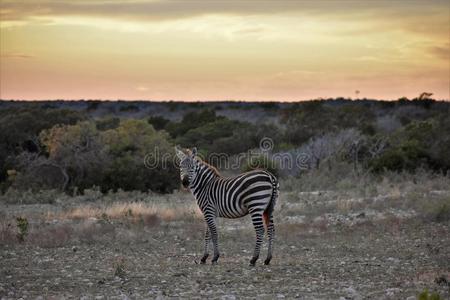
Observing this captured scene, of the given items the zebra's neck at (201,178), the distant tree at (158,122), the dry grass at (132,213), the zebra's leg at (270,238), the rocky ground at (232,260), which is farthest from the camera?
the distant tree at (158,122)

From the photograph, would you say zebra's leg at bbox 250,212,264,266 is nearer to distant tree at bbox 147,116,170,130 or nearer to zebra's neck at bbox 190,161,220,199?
zebra's neck at bbox 190,161,220,199

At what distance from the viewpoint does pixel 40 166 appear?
1156 inches

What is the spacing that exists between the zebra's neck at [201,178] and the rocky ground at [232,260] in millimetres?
1470

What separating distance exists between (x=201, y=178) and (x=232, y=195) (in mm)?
884

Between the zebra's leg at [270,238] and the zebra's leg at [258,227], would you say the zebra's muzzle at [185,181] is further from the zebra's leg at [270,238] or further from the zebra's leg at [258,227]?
the zebra's leg at [270,238]

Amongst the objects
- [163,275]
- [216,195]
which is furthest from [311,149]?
[163,275]

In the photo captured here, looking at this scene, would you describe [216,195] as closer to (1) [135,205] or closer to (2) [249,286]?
(2) [249,286]

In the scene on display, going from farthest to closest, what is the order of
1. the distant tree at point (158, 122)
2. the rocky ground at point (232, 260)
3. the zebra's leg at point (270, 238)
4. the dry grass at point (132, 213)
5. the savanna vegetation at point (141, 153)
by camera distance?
the distant tree at point (158, 122)
the savanna vegetation at point (141, 153)
the dry grass at point (132, 213)
the zebra's leg at point (270, 238)
the rocky ground at point (232, 260)

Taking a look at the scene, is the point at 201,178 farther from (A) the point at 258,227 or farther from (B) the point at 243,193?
(A) the point at 258,227

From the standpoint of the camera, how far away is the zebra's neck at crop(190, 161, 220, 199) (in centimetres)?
1390

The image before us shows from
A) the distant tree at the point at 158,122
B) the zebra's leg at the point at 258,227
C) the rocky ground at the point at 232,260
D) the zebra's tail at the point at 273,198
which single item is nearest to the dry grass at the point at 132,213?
the rocky ground at the point at 232,260

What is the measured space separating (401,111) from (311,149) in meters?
42.1

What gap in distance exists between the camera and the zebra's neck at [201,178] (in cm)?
1390

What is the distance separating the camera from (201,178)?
13953 millimetres
